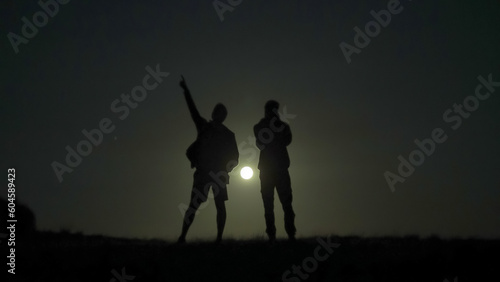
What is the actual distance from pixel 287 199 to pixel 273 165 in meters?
0.87

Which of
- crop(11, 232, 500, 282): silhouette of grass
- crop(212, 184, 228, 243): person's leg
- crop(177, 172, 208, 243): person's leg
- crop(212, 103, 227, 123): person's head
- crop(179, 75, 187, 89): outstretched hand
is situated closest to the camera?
crop(11, 232, 500, 282): silhouette of grass

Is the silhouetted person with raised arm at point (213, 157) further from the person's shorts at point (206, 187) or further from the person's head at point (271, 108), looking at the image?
the person's head at point (271, 108)

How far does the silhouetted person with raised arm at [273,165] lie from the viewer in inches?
635

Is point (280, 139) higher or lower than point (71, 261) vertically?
higher

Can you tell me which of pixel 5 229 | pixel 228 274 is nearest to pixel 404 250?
pixel 228 274

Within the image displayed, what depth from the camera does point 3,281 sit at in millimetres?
12195

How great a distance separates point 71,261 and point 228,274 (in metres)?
3.13

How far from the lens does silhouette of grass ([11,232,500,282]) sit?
11977mm

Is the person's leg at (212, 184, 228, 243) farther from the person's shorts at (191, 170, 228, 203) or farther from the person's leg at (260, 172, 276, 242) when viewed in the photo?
the person's leg at (260, 172, 276, 242)

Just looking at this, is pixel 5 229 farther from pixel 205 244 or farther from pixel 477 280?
pixel 477 280

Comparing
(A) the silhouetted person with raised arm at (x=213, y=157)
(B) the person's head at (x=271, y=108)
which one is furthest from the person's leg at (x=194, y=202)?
(B) the person's head at (x=271, y=108)

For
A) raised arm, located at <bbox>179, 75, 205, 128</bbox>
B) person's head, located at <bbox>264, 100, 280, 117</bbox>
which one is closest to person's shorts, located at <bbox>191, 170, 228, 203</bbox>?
raised arm, located at <bbox>179, 75, 205, 128</bbox>

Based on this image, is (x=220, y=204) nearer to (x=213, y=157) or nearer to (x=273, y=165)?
(x=213, y=157)

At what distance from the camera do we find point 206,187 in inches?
637
